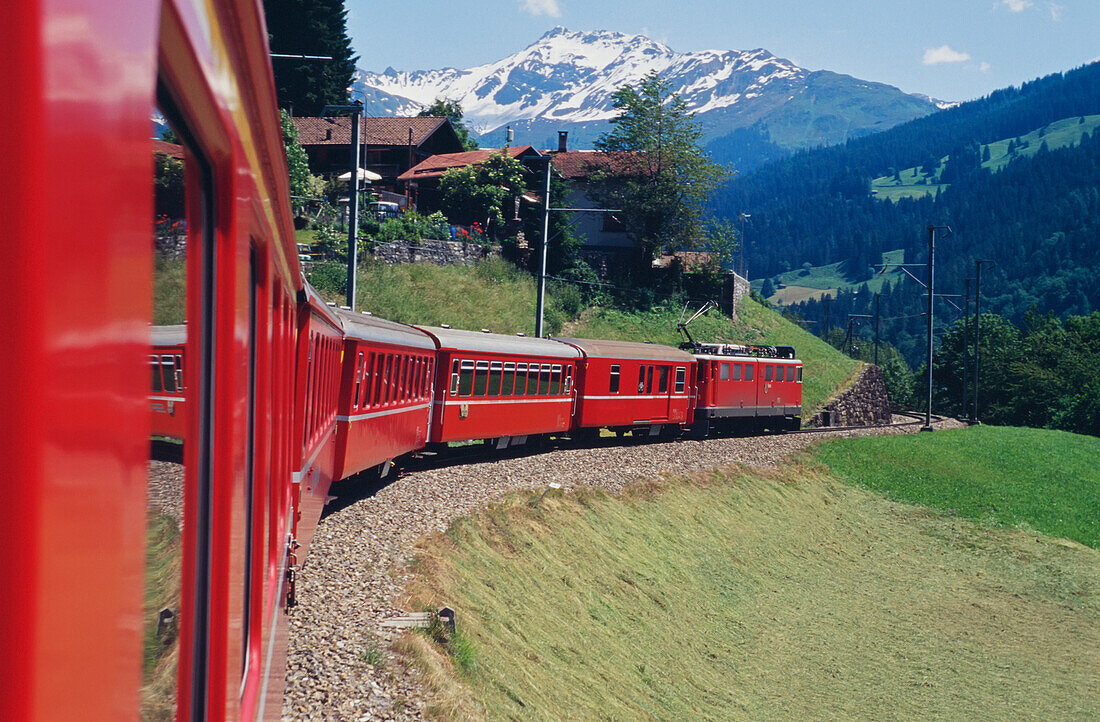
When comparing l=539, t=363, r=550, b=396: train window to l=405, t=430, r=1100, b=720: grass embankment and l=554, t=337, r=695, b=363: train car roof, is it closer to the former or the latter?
l=554, t=337, r=695, b=363: train car roof

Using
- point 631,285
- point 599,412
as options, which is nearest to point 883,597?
point 599,412

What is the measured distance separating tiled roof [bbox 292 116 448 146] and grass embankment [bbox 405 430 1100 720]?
3925 centimetres

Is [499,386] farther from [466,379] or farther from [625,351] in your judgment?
[625,351]

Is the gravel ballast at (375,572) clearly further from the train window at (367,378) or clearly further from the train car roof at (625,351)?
the train car roof at (625,351)

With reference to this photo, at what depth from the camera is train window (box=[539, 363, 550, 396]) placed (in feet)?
71.9

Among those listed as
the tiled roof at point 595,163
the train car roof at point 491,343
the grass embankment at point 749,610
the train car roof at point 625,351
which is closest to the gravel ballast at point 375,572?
the grass embankment at point 749,610

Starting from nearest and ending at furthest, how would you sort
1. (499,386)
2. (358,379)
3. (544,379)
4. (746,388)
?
(358,379) → (499,386) → (544,379) → (746,388)

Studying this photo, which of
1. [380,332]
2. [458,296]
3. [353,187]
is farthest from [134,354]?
[458,296]

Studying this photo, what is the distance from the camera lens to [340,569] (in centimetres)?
1088

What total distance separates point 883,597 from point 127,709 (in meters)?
23.0

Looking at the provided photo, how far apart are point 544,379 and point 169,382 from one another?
20570mm

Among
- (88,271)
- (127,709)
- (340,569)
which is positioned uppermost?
(88,271)

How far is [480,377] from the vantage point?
768 inches

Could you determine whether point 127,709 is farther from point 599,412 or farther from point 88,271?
point 599,412
